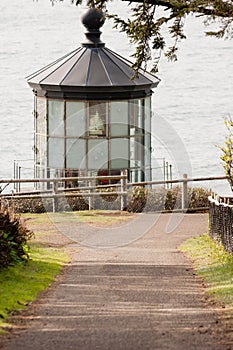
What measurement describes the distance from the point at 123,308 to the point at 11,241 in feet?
11.1

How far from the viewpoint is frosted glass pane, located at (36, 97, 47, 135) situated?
23163mm

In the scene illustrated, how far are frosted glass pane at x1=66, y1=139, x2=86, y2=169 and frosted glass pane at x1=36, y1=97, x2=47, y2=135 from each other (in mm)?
975

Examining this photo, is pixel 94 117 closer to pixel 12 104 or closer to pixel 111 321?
pixel 111 321

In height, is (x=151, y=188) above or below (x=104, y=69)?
below

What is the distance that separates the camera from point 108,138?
22.5m

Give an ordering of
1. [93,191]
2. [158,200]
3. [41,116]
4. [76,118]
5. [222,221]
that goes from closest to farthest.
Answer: [222,221] → [158,200] → [93,191] → [76,118] → [41,116]

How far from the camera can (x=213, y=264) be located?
13.3 m

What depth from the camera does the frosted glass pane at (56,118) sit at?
22.7 metres

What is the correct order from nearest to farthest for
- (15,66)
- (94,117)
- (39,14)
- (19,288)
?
A: 1. (19,288)
2. (94,117)
3. (15,66)
4. (39,14)

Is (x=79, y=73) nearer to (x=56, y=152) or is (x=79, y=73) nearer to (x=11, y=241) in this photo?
(x=56, y=152)

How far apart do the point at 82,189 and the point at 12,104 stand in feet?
115

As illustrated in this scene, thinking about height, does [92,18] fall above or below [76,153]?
above

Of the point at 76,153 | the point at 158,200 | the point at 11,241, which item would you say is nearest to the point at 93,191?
the point at 76,153

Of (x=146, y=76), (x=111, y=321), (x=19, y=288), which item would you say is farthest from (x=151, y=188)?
(x=111, y=321)
